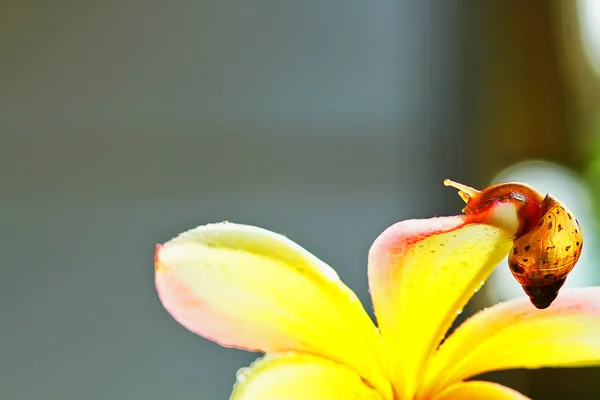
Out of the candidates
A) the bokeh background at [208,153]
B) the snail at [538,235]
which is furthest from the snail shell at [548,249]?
the bokeh background at [208,153]

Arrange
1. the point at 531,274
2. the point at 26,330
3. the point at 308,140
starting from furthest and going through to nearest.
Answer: the point at 308,140
the point at 26,330
the point at 531,274

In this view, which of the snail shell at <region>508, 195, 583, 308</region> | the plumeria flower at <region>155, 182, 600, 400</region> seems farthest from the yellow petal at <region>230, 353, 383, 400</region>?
the snail shell at <region>508, 195, 583, 308</region>

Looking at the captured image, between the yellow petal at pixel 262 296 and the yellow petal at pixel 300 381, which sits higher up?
the yellow petal at pixel 262 296

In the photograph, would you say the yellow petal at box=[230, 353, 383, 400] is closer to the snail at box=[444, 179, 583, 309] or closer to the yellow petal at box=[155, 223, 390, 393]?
the yellow petal at box=[155, 223, 390, 393]

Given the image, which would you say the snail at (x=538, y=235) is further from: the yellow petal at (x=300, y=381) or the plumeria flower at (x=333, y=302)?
the yellow petal at (x=300, y=381)

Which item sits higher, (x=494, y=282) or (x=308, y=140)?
(x=308, y=140)

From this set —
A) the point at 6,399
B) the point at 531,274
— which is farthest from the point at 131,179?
the point at 531,274

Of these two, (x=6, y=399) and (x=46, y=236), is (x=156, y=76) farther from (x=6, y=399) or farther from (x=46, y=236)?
(x=6, y=399)
